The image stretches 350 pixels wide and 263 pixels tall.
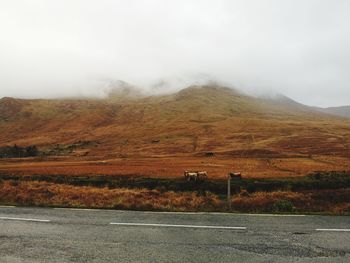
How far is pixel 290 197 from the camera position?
21234 millimetres

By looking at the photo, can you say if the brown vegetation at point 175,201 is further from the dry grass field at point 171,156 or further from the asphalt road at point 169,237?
the asphalt road at point 169,237

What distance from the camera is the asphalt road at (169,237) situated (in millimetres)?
10164

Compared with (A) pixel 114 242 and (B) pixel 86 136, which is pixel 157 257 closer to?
(A) pixel 114 242

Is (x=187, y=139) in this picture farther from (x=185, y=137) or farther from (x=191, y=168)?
(x=191, y=168)

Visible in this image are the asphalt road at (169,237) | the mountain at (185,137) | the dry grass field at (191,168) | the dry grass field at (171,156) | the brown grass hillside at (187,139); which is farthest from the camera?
the mountain at (185,137)

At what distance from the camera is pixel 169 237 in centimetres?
1215

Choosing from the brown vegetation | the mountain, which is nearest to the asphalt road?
the brown vegetation

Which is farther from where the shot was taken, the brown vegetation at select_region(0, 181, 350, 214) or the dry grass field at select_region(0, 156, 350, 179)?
the dry grass field at select_region(0, 156, 350, 179)

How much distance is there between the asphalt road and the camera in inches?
400

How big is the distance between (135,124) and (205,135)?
1950 inches

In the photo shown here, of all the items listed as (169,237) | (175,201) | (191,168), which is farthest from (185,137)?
(169,237)

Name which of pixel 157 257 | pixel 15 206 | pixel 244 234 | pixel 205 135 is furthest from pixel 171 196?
pixel 205 135

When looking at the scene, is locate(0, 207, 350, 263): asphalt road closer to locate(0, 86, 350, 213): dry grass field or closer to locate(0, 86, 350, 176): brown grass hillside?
locate(0, 86, 350, 213): dry grass field

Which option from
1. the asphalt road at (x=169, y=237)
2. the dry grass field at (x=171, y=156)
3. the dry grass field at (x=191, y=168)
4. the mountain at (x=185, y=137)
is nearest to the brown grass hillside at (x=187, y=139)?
the mountain at (x=185, y=137)
